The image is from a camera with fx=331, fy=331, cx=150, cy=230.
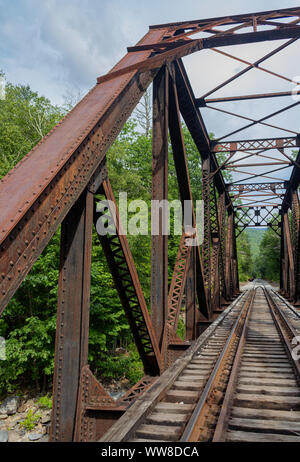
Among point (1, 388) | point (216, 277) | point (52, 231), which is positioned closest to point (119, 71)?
point (52, 231)

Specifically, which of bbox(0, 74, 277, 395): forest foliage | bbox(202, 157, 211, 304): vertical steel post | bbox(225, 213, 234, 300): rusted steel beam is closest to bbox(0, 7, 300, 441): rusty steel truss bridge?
bbox(202, 157, 211, 304): vertical steel post

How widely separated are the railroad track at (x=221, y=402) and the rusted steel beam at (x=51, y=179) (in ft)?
6.37

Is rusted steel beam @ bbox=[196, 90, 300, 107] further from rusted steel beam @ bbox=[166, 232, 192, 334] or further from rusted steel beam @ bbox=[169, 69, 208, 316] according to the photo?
rusted steel beam @ bbox=[166, 232, 192, 334]

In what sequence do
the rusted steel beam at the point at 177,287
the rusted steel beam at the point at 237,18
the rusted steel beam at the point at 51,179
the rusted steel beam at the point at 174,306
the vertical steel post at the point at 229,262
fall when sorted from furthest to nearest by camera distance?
the vertical steel post at the point at 229,262
the rusted steel beam at the point at 237,18
the rusted steel beam at the point at 177,287
the rusted steel beam at the point at 174,306
the rusted steel beam at the point at 51,179

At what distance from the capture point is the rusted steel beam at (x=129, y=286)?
13.7 ft

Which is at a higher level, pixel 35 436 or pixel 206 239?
pixel 206 239

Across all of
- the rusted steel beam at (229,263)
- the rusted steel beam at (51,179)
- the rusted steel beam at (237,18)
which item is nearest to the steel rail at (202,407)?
the rusted steel beam at (51,179)

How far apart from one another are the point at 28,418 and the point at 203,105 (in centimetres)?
1197

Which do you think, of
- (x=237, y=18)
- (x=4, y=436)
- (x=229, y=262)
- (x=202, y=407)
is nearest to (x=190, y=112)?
(x=237, y=18)

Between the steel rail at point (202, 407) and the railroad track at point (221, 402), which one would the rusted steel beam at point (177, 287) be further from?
the steel rail at point (202, 407)

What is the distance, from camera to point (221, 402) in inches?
173

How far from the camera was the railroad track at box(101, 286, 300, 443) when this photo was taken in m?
3.39

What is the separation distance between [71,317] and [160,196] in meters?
2.95

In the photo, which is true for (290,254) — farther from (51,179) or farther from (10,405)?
(51,179)
